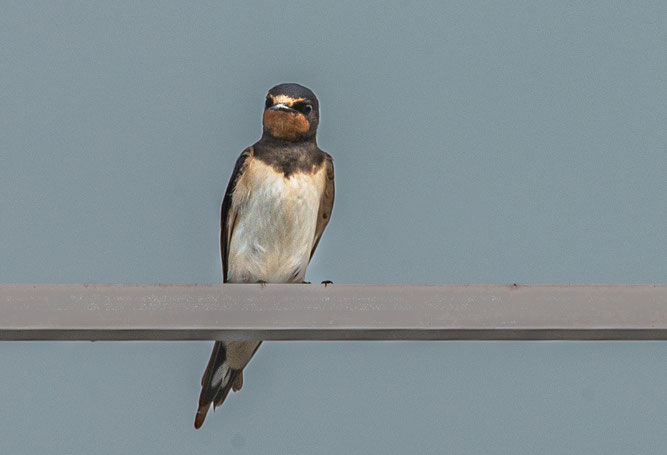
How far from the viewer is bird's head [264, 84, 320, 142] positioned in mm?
4020

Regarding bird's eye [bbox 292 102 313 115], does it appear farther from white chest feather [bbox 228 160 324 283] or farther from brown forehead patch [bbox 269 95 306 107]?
white chest feather [bbox 228 160 324 283]

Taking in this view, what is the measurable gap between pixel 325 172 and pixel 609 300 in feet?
6.05

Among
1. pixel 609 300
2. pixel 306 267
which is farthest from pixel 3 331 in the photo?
pixel 306 267

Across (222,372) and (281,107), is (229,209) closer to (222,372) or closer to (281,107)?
(281,107)

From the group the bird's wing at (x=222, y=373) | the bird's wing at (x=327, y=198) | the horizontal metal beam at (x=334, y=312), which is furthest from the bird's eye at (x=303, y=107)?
the horizontal metal beam at (x=334, y=312)

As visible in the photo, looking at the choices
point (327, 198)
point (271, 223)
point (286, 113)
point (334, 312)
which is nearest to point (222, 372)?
point (271, 223)

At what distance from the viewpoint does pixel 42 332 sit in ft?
7.66

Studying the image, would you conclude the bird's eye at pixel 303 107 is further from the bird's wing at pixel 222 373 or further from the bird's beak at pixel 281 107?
the bird's wing at pixel 222 373

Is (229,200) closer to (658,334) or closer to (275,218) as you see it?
(275,218)

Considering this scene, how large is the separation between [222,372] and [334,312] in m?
1.40

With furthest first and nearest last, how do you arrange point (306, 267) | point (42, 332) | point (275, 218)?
point (306, 267), point (275, 218), point (42, 332)

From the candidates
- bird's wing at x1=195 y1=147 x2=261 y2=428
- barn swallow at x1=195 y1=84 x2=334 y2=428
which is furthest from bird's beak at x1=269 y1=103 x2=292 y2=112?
bird's wing at x1=195 y1=147 x2=261 y2=428

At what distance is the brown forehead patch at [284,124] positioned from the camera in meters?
4.02

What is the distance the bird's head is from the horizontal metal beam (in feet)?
5.37
